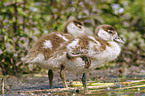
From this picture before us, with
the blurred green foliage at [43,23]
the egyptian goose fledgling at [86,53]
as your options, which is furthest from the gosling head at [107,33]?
the blurred green foliage at [43,23]

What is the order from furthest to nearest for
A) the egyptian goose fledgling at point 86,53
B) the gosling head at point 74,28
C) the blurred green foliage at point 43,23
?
1. the blurred green foliage at point 43,23
2. the gosling head at point 74,28
3. the egyptian goose fledgling at point 86,53

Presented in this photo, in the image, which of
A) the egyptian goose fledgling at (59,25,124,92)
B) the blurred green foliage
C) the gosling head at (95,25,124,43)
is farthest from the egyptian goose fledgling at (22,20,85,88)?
the blurred green foliage

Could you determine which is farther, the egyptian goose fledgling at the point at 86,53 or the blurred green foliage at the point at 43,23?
the blurred green foliage at the point at 43,23

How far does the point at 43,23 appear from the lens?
9.30 metres

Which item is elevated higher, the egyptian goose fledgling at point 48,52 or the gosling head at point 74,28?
the gosling head at point 74,28

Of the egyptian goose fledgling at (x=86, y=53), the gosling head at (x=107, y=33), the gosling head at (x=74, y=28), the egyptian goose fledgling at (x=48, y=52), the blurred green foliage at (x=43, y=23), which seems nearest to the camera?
the egyptian goose fledgling at (x=86, y=53)

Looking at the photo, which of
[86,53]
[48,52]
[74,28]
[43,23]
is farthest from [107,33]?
[43,23]

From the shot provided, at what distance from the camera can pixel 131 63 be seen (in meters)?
9.13

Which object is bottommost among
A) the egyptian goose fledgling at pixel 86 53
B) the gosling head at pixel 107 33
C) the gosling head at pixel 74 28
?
the egyptian goose fledgling at pixel 86 53

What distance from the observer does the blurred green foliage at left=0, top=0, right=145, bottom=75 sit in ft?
24.1

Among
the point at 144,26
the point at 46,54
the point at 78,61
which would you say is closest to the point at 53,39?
the point at 46,54

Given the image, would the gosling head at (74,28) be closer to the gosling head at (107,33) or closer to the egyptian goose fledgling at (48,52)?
the egyptian goose fledgling at (48,52)

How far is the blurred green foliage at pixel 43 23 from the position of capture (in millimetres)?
7340

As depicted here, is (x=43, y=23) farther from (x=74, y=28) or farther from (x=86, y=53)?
(x=86, y=53)
